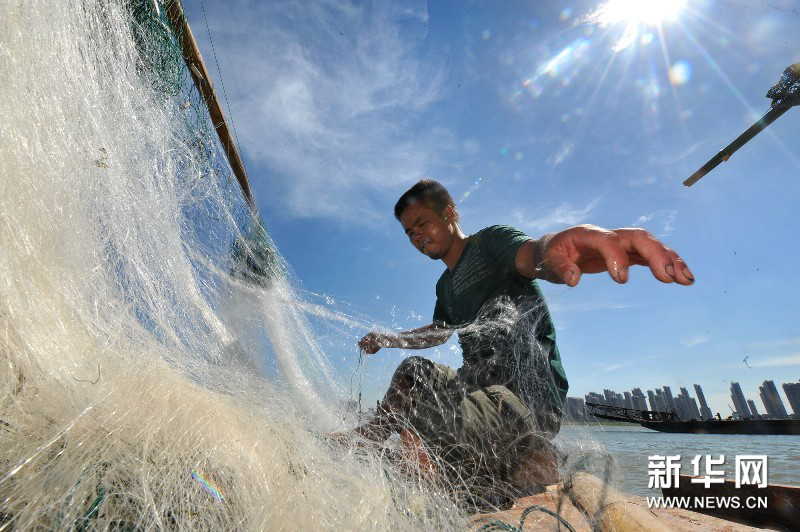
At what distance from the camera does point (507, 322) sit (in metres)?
2.15

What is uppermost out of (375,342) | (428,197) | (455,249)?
(428,197)

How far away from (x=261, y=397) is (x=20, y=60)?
1374 millimetres

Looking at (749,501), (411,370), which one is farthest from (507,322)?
(749,501)

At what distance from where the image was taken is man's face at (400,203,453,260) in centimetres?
275

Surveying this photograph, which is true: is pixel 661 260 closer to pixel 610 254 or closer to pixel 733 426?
pixel 610 254

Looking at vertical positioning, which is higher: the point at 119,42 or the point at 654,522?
the point at 119,42

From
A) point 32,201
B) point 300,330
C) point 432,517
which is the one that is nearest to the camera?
point 32,201

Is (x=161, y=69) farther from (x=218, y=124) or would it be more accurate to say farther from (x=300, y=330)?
(x=300, y=330)

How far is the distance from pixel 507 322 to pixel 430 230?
0.96 m

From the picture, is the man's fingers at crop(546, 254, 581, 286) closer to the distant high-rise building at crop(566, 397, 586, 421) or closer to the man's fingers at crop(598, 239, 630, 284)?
the man's fingers at crop(598, 239, 630, 284)

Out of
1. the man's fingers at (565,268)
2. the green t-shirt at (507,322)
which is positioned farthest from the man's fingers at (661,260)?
the green t-shirt at (507,322)

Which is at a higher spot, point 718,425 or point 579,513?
point 718,425

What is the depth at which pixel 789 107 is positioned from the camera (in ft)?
31.6

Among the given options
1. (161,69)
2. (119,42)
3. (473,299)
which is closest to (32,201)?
(119,42)
